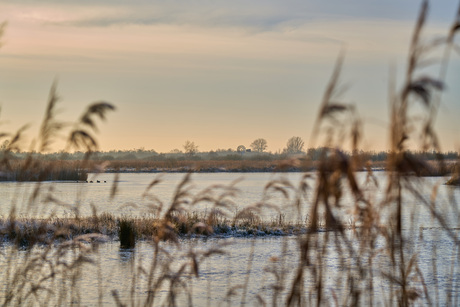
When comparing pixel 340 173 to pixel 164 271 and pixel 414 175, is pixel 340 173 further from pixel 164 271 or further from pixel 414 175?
pixel 164 271

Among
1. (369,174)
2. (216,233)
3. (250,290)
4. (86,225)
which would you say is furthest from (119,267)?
(369,174)

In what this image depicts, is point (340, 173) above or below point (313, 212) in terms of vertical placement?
above

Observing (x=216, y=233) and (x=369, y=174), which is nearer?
(x=369, y=174)

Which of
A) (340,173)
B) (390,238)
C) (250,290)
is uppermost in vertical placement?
(340,173)

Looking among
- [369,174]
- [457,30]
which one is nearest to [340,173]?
[457,30]

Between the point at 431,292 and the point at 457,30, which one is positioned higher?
the point at 457,30

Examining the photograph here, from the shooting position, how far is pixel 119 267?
1362 centimetres

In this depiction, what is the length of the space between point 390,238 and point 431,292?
24.5 feet

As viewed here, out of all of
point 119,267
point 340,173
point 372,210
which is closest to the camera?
point 340,173

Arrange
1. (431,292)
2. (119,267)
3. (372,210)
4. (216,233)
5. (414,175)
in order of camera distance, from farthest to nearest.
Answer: (216,233), (119,267), (431,292), (372,210), (414,175)

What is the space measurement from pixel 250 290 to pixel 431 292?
11.9 feet

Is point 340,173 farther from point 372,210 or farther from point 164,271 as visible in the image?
point 164,271

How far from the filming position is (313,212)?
10.0ft

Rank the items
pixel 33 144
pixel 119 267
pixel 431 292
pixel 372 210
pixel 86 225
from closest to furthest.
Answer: pixel 372 210, pixel 33 144, pixel 431 292, pixel 119 267, pixel 86 225
